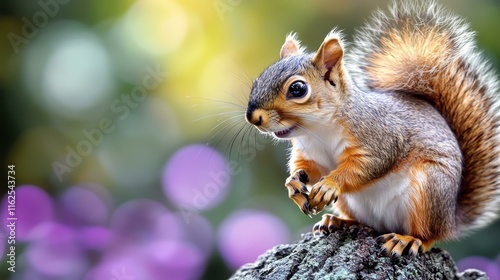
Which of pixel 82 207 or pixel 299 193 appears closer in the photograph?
pixel 299 193

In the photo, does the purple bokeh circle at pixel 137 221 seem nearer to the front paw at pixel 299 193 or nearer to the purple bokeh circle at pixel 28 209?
the purple bokeh circle at pixel 28 209

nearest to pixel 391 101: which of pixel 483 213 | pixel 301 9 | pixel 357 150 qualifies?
pixel 357 150

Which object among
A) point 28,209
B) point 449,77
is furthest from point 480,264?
point 28,209

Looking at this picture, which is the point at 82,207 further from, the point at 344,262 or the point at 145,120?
the point at 344,262

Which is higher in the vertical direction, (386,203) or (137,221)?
(386,203)

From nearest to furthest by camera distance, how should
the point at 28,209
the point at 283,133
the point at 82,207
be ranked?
the point at 283,133 → the point at 28,209 → the point at 82,207

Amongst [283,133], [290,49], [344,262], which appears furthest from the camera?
[290,49]

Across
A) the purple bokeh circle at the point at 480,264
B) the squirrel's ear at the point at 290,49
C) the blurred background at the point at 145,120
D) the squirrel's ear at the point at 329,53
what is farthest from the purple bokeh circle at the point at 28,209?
the purple bokeh circle at the point at 480,264

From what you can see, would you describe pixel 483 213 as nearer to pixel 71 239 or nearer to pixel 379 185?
pixel 379 185
